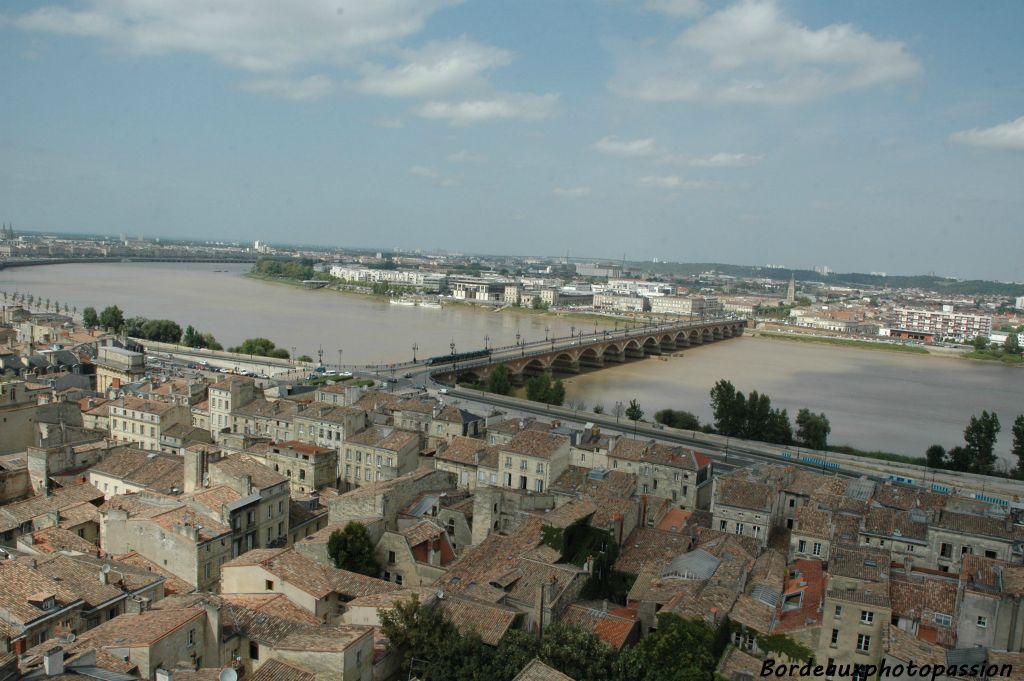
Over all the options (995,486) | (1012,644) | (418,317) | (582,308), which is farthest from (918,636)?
(582,308)

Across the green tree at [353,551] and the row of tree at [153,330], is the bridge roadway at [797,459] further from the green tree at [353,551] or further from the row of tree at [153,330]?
the row of tree at [153,330]

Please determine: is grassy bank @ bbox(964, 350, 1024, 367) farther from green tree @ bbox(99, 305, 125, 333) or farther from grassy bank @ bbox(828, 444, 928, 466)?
green tree @ bbox(99, 305, 125, 333)

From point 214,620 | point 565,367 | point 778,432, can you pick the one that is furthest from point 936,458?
point 565,367

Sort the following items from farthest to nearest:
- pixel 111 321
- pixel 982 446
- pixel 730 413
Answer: pixel 111 321 → pixel 730 413 → pixel 982 446

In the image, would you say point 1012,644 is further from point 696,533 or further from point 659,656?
point 696,533

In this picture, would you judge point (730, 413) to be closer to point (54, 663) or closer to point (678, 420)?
point (678, 420)
